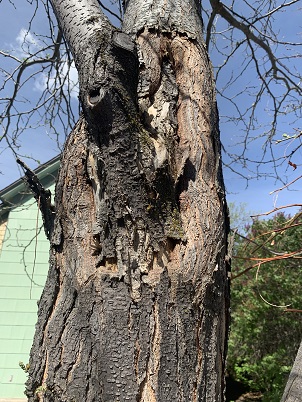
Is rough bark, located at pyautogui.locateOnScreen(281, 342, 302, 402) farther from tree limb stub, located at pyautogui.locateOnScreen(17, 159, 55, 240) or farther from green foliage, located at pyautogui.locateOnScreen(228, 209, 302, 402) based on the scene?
green foliage, located at pyautogui.locateOnScreen(228, 209, 302, 402)

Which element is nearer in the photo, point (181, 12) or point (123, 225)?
point (123, 225)

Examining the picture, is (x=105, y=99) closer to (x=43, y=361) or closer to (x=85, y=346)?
(x=85, y=346)

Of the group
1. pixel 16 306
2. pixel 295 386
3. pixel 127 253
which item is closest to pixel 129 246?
pixel 127 253

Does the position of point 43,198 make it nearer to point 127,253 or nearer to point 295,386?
point 127,253

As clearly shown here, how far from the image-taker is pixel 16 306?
7777mm

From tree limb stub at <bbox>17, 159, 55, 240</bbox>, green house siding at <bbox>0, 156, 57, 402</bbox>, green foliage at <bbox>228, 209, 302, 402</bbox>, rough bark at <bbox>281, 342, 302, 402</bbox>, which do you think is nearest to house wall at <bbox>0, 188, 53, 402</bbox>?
green house siding at <bbox>0, 156, 57, 402</bbox>

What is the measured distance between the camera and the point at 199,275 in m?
1.41

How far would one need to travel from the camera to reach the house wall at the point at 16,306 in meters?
7.32

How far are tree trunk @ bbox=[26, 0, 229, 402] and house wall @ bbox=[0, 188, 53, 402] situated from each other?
581cm

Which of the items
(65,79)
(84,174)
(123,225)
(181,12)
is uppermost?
(65,79)

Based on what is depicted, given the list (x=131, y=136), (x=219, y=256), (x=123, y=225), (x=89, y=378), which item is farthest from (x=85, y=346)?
(x=131, y=136)

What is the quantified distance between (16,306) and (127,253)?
23.2 feet

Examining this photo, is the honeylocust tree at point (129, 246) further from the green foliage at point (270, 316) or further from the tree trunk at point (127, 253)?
the green foliage at point (270, 316)

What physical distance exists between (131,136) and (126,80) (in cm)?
19
